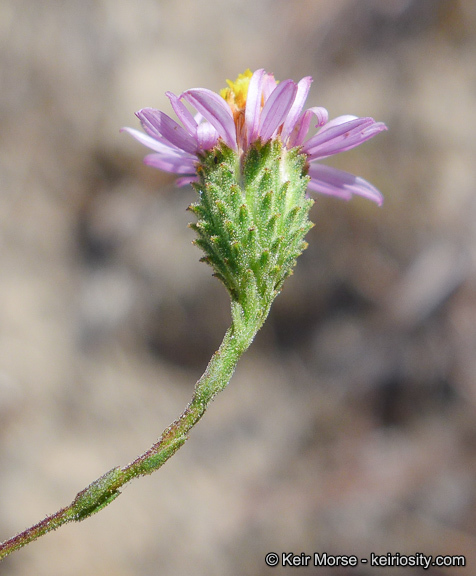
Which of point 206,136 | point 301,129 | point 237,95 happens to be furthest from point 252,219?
point 237,95

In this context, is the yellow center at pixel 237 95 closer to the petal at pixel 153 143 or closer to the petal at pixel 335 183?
the petal at pixel 153 143

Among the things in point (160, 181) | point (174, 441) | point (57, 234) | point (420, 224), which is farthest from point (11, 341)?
point (174, 441)

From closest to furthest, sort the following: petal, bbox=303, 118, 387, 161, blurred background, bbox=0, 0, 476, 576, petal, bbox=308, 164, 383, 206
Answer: petal, bbox=303, 118, 387, 161
petal, bbox=308, 164, 383, 206
blurred background, bbox=0, 0, 476, 576

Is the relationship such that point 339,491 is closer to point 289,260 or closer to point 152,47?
point 289,260

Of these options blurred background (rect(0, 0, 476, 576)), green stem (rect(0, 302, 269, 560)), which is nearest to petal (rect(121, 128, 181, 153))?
green stem (rect(0, 302, 269, 560))

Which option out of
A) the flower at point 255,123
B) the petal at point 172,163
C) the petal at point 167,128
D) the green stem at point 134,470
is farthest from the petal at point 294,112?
the green stem at point 134,470

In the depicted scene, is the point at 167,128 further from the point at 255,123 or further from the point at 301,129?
the point at 301,129

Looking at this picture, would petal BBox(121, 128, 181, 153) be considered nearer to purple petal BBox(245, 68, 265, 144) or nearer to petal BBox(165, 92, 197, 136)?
petal BBox(165, 92, 197, 136)
